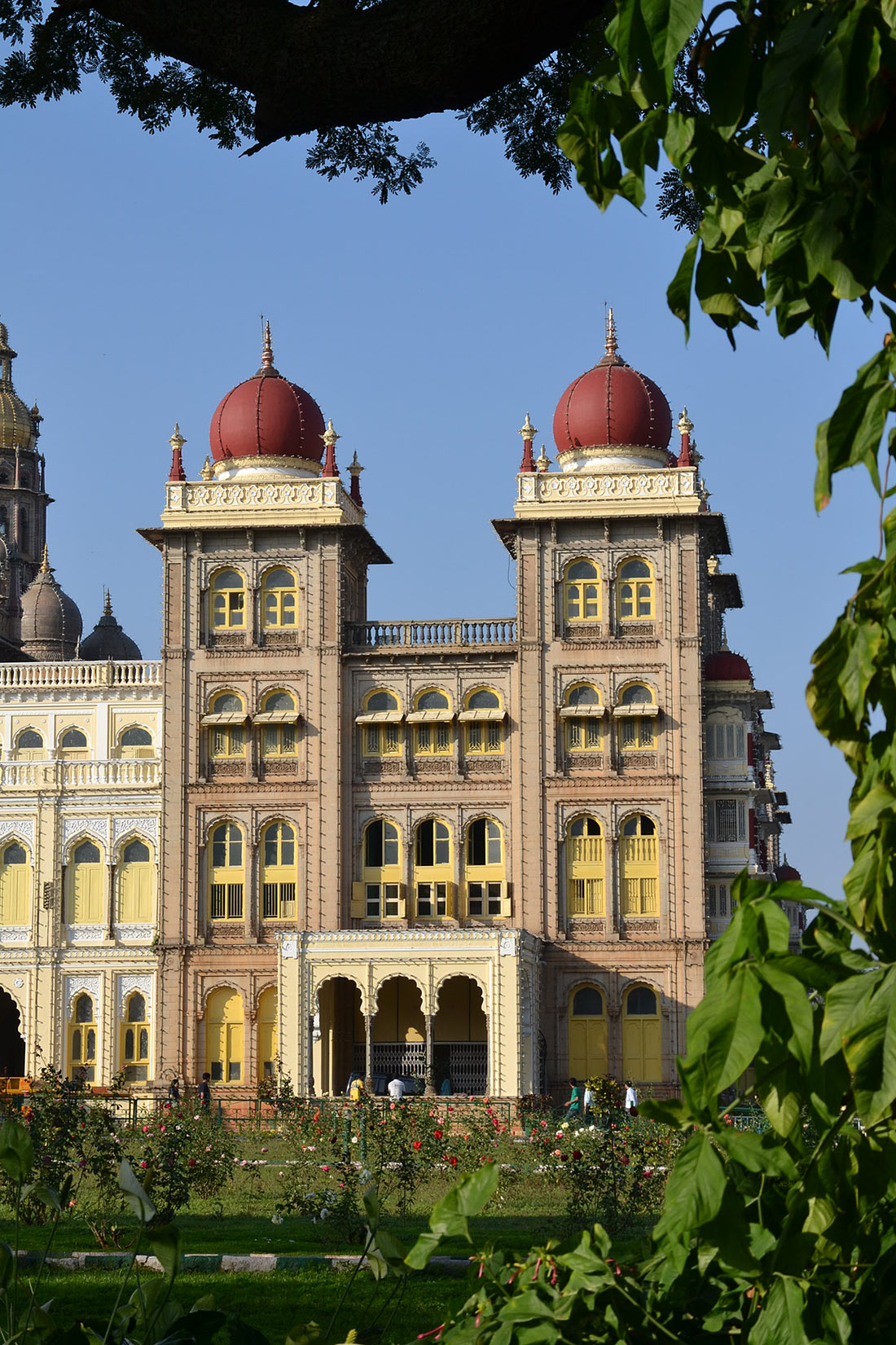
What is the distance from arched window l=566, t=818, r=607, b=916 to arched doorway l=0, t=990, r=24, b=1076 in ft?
49.6

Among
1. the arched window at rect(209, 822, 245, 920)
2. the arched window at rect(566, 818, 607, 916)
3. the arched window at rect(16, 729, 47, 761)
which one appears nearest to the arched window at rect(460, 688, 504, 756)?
the arched window at rect(566, 818, 607, 916)

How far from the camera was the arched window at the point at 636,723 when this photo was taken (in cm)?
4050

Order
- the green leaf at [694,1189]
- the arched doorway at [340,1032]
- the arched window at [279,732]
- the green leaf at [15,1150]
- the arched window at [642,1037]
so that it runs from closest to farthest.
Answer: the green leaf at [694,1189] < the green leaf at [15,1150] < the arched window at [642,1037] < the arched doorway at [340,1032] < the arched window at [279,732]

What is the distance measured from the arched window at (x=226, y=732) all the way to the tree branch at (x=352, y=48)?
119 ft

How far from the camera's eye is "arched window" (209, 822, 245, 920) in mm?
41469

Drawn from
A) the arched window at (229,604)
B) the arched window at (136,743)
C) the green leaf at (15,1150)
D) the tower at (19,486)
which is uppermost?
the tower at (19,486)

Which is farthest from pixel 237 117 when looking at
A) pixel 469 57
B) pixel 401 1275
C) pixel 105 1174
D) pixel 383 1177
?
pixel 383 1177

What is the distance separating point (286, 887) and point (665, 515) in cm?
1201

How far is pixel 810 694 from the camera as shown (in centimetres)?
265

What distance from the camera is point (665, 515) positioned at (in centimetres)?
4094

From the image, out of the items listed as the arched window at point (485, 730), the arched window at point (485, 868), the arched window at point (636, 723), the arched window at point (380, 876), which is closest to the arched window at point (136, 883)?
the arched window at point (380, 876)

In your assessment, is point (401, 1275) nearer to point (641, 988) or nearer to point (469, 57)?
point (469, 57)

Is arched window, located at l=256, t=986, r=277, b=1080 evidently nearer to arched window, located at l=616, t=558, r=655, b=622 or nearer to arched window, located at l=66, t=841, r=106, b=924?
arched window, located at l=66, t=841, r=106, b=924

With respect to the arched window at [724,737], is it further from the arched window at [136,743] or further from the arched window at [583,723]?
the arched window at [136,743]
